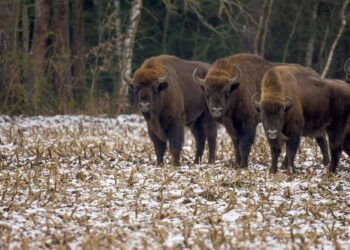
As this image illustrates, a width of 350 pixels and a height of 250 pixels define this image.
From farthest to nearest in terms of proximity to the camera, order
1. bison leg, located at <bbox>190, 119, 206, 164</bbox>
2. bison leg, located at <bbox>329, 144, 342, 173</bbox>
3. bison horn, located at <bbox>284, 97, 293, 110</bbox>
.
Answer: bison leg, located at <bbox>190, 119, 206, 164</bbox>, bison leg, located at <bbox>329, 144, 342, 173</bbox>, bison horn, located at <bbox>284, 97, 293, 110</bbox>

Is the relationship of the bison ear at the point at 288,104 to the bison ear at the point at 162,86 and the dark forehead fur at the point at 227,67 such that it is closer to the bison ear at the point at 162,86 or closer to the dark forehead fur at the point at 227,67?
the dark forehead fur at the point at 227,67

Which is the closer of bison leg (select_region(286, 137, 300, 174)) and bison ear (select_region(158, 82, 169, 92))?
bison leg (select_region(286, 137, 300, 174))

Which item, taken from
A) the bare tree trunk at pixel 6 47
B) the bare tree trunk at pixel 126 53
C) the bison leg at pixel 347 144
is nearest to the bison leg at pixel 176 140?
the bison leg at pixel 347 144

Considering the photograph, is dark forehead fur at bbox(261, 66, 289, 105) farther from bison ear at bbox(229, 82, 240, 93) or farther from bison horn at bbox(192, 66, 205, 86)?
bison horn at bbox(192, 66, 205, 86)

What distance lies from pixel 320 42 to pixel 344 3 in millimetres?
4413

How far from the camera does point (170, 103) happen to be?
1519 centimetres

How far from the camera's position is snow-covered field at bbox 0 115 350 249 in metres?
8.87

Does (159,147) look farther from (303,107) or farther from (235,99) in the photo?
(303,107)

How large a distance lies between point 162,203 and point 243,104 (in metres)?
4.62

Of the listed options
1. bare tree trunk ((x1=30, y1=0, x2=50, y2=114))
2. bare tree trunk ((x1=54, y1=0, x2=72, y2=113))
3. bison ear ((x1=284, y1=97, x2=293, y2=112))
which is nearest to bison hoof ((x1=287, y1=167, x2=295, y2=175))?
bison ear ((x1=284, y1=97, x2=293, y2=112))

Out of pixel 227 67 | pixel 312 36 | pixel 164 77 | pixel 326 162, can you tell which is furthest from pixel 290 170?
pixel 312 36

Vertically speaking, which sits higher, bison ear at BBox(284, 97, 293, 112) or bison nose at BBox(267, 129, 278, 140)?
bison ear at BBox(284, 97, 293, 112)

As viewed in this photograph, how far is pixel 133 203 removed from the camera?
1066cm

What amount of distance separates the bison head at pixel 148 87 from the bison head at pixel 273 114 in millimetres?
2209
